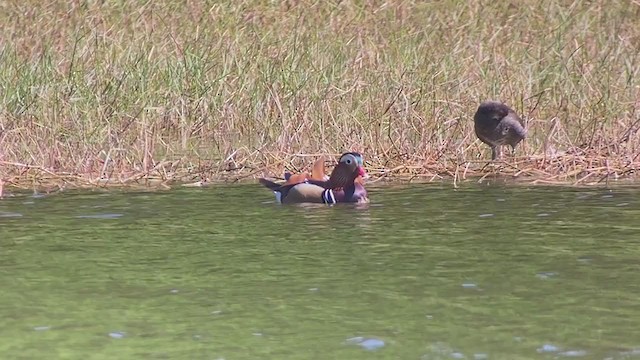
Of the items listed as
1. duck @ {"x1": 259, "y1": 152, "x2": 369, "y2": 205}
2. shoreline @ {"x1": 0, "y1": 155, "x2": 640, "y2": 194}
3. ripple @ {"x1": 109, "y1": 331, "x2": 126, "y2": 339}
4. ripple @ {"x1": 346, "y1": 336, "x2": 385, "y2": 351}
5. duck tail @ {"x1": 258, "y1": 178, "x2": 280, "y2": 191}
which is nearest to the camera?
ripple @ {"x1": 346, "y1": 336, "x2": 385, "y2": 351}

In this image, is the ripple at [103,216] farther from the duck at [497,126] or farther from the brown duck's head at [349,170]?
the duck at [497,126]

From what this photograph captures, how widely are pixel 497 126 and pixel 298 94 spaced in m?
2.31

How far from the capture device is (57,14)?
17.6 metres

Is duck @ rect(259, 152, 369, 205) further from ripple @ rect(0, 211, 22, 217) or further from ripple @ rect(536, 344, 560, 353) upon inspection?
ripple @ rect(536, 344, 560, 353)

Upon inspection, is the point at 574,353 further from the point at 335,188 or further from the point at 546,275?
the point at 335,188

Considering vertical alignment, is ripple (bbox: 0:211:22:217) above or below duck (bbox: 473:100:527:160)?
below

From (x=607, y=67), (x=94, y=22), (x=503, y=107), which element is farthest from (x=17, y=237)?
(x=94, y=22)

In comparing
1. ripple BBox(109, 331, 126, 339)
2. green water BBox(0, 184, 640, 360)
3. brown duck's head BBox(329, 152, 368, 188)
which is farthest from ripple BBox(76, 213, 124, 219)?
ripple BBox(109, 331, 126, 339)

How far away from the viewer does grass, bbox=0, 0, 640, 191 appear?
12133mm

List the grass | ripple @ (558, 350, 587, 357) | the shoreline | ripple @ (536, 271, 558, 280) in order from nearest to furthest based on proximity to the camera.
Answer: ripple @ (558, 350, 587, 357) → ripple @ (536, 271, 558, 280) → the shoreline → the grass

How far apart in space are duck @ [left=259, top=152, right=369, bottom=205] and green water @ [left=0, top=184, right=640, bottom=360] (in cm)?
14

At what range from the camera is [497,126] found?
1210 centimetres

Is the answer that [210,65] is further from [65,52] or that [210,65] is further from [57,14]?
[57,14]

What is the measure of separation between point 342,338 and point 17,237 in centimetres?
344
